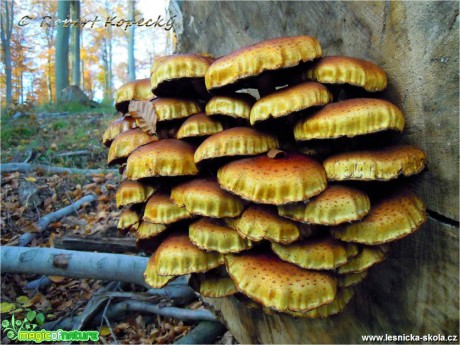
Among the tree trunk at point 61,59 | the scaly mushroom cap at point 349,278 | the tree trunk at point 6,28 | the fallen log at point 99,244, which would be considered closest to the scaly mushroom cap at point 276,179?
the scaly mushroom cap at point 349,278

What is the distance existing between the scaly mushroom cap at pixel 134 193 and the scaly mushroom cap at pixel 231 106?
0.54 meters

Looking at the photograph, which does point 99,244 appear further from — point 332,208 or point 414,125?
point 414,125

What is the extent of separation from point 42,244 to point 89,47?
121 ft

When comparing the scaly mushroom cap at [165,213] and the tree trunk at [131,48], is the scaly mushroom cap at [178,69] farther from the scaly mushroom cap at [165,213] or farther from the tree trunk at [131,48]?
the tree trunk at [131,48]

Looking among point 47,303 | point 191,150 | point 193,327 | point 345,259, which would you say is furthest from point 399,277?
point 47,303

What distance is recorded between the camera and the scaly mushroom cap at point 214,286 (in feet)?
5.95

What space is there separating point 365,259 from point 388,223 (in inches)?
7.7

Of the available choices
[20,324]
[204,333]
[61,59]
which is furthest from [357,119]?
[61,59]

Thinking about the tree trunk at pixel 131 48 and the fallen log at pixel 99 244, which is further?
the tree trunk at pixel 131 48

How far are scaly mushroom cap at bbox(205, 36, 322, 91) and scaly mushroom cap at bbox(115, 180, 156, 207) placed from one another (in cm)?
69

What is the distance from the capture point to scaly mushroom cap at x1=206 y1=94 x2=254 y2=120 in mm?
1568

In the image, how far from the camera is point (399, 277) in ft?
5.44

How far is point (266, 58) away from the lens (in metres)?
1.40

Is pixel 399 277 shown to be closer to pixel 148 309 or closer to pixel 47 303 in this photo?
pixel 148 309
